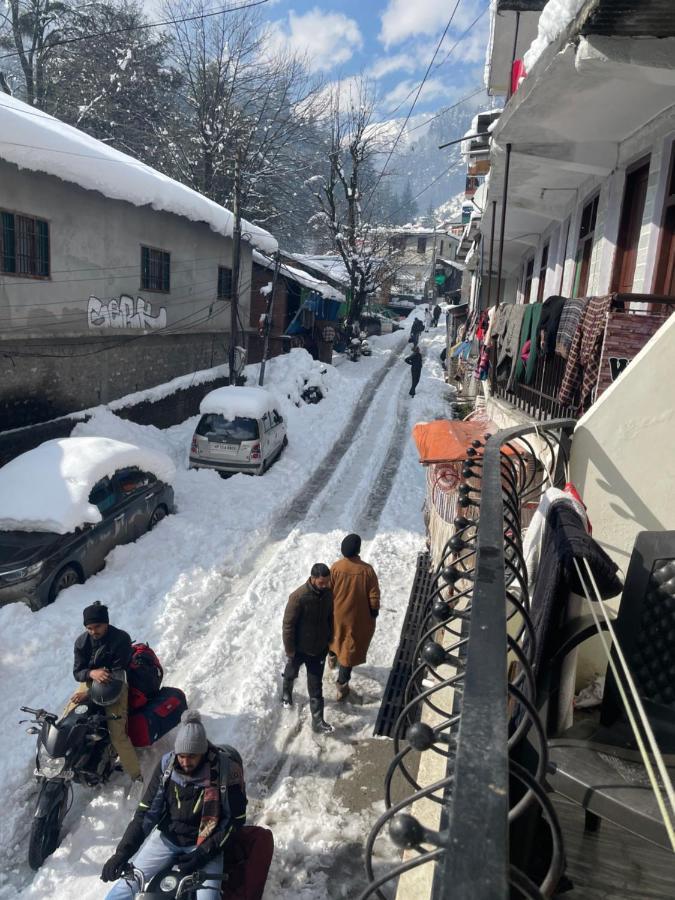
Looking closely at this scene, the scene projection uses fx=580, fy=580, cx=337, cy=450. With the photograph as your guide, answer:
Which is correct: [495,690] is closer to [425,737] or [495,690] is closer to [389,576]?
[425,737]

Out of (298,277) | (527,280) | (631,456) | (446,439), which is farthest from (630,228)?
(298,277)

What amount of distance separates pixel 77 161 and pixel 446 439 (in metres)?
10.2

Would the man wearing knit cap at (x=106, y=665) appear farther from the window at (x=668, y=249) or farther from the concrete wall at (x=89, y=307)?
the concrete wall at (x=89, y=307)

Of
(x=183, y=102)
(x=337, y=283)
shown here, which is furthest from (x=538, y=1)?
(x=183, y=102)

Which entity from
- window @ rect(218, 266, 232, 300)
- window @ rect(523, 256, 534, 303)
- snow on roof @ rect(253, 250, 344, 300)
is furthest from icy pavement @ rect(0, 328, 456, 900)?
snow on roof @ rect(253, 250, 344, 300)

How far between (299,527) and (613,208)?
7.54m

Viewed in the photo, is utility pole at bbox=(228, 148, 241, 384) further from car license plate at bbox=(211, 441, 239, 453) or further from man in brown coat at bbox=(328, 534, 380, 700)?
man in brown coat at bbox=(328, 534, 380, 700)

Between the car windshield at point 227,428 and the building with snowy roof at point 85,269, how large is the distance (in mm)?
3507

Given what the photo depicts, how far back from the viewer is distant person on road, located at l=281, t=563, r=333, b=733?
6273 mm

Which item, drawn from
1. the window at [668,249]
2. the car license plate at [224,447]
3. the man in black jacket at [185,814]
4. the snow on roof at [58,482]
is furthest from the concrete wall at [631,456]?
the car license plate at [224,447]

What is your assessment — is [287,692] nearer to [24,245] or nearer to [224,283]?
[24,245]

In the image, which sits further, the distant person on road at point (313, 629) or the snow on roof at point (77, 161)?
the snow on roof at point (77, 161)

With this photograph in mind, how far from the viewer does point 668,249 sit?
6.27 meters

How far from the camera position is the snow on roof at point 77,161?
11086 mm
